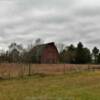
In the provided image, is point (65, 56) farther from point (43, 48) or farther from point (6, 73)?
point (6, 73)

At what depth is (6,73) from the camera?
1070 inches

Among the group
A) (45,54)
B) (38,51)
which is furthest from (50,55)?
(38,51)

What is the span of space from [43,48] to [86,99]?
50524mm

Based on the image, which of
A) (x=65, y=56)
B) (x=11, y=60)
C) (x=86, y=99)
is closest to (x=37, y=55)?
(x=65, y=56)

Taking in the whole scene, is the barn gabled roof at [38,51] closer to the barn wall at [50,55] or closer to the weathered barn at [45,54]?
the weathered barn at [45,54]

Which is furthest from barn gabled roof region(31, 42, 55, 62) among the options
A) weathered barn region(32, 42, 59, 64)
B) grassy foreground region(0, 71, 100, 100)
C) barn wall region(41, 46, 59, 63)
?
grassy foreground region(0, 71, 100, 100)

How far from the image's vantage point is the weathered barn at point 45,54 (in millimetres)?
61528

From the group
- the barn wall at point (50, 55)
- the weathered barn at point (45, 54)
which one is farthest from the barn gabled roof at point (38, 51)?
the barn wall at point (50, 55)

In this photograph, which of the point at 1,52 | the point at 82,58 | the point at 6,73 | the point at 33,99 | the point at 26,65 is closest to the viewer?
the point at 33,99

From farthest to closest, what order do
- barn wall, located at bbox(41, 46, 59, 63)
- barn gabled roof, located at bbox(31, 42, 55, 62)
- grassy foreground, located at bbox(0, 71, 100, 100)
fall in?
barn wall, located at bbox(41, 46, 59, 63)
barn gabled roof, located at bbox(31, 42, 55, 62)
grassy foreground, located at bbox(0, 71, 100, 100)

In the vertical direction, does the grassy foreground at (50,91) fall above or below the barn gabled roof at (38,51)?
below

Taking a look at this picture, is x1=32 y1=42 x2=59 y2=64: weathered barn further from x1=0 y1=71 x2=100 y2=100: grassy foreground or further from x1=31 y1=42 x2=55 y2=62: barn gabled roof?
x1=0 y1=71 x2=100 y2=100: grassy foreground

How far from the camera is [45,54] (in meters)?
63.0

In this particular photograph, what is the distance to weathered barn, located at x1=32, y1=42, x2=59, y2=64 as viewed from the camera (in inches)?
2422
